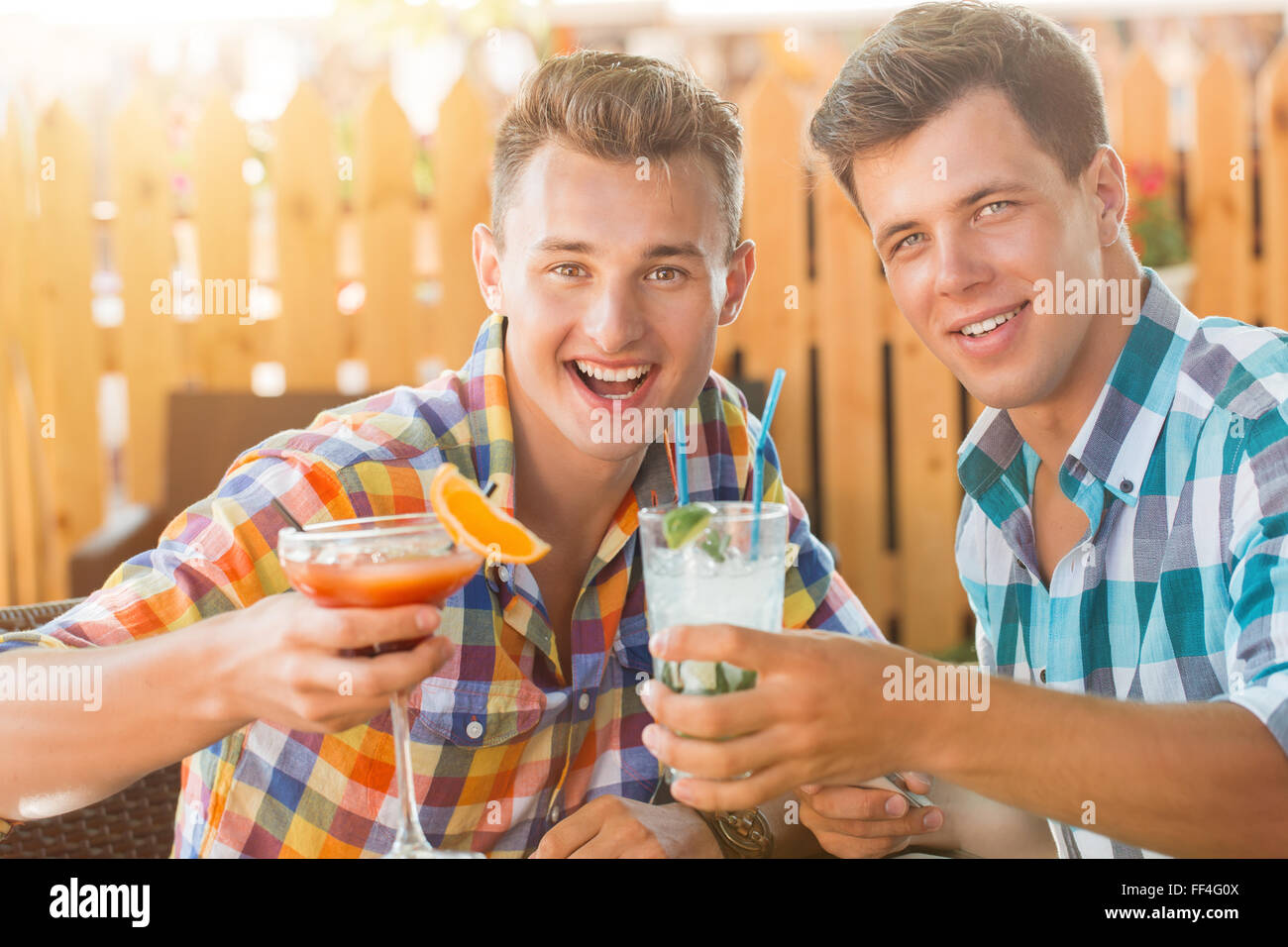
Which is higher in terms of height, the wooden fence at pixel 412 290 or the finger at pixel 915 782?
the wooden fence at pixel 412 290

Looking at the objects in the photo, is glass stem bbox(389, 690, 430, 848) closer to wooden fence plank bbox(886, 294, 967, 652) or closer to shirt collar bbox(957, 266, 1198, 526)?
shirt collar bbox(957, 266, 1198, 526)

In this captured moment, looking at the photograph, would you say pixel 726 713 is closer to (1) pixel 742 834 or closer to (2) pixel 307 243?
(1) pixel 742 834

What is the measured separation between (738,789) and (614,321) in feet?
2.70

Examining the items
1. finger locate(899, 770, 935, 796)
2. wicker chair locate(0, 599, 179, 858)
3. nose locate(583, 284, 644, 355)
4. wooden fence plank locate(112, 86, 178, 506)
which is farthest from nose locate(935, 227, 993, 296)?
wooden fence plank locate(112, 86, 178, 506)

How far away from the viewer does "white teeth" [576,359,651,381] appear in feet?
6.05

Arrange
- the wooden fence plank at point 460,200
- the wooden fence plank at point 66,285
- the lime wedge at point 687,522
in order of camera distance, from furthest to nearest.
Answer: the wooden fence plank at point 66,285 < the wooden fence plank at point 460,200 < the lime wedge at point 687,522

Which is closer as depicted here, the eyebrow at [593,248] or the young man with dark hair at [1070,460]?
the young man with dark hair at [1070,460]

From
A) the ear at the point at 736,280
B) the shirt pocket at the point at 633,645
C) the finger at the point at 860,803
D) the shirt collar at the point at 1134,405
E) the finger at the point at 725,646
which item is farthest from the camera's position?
the ear at the point at 736,280

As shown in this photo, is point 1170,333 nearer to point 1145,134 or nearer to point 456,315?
point 456,315

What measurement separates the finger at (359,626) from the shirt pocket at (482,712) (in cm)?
56

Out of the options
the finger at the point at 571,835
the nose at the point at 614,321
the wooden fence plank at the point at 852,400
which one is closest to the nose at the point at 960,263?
the nose at the point at 614,321

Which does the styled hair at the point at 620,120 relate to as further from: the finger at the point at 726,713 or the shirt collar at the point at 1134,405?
the finger at the point at 726,713

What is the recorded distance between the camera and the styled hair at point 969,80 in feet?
5.74

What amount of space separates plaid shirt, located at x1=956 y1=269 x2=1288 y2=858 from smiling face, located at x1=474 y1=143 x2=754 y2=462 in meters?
0.63
